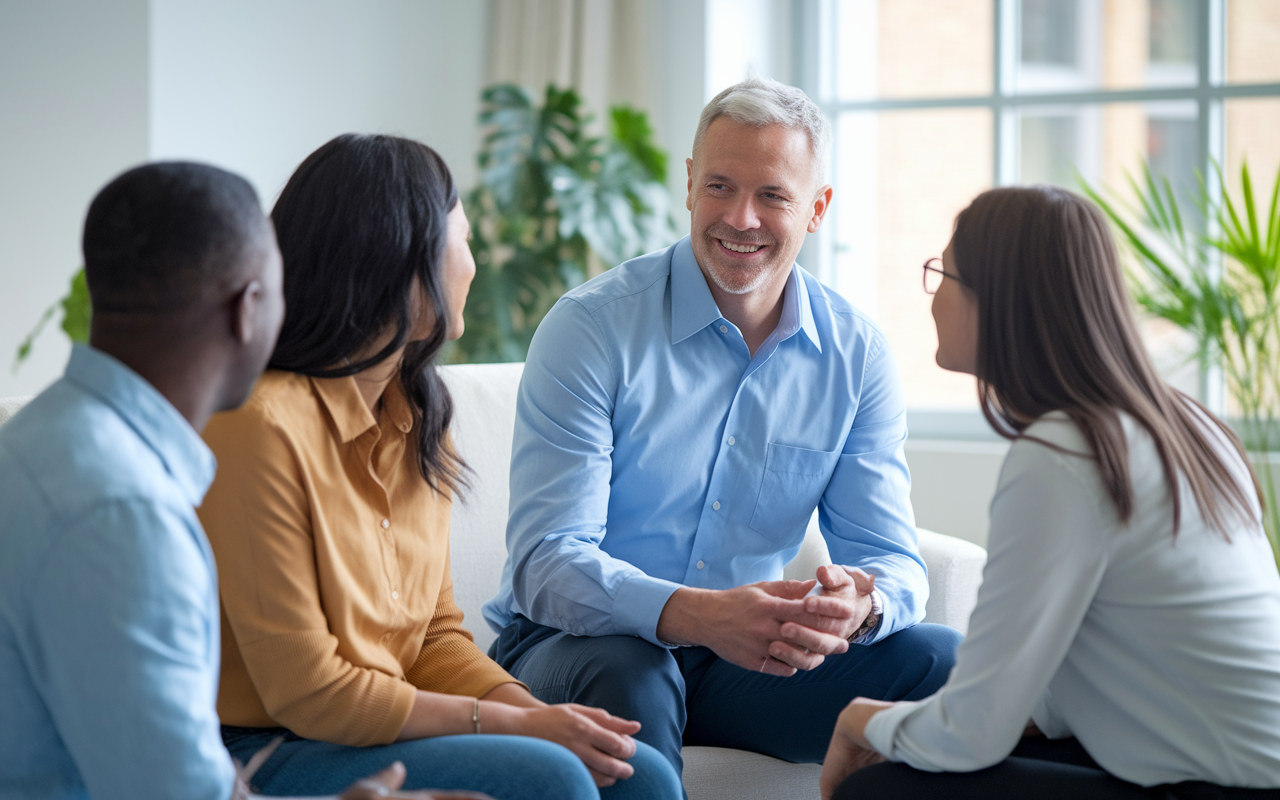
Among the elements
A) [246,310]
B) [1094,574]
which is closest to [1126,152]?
[1094,574]

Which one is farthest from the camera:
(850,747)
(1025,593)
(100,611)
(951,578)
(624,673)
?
(951,578)

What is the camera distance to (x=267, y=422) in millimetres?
1165

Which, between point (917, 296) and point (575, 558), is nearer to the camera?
point (575, 558)

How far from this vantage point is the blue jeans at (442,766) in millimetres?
1123

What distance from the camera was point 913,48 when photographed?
12.6 ft

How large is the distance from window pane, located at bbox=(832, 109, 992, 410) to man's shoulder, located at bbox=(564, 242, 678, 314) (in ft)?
7.07

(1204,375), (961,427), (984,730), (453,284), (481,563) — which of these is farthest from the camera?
(961,427)

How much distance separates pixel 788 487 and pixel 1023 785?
2.35ft

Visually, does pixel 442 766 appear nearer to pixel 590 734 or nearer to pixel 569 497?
pixel 590 734

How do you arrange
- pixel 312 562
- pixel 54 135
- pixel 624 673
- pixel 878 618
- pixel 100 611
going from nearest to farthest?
1. pixel 100 611
2. pixel 312 562
3. pixel 624 673
4. pixel 878 618
5. pixel 54 135

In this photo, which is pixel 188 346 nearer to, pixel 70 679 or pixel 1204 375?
pixel 70 679

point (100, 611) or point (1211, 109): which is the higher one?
point (1211, 109)

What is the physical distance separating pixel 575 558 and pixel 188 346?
2.61 feet

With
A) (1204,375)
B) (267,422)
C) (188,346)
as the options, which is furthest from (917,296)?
(188,346)
